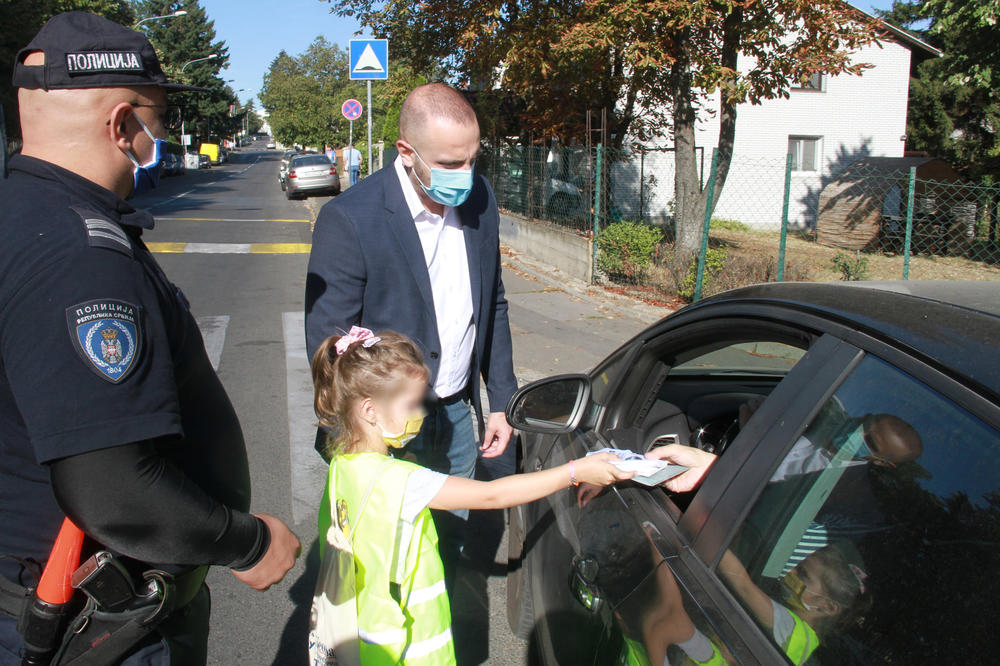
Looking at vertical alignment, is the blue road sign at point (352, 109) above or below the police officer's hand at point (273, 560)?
above

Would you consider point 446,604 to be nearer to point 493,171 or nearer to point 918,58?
point 493,171

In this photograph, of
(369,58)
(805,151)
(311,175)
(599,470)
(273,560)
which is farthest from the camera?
(311,175)

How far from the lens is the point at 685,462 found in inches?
77.1

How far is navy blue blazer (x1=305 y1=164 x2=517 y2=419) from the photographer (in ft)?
7.73

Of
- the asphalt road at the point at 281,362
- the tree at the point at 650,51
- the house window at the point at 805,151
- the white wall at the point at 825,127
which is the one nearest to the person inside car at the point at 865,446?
the asphalt road at the point at 281,362

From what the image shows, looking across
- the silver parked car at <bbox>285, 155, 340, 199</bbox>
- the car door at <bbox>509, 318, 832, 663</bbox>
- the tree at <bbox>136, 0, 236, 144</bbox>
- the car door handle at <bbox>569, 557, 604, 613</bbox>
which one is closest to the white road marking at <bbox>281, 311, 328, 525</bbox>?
the car door at <bbox>509, 318, 832, 663</bbox>

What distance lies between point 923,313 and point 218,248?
1457 cm

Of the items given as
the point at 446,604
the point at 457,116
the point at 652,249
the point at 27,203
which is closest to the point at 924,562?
the point at 446,604

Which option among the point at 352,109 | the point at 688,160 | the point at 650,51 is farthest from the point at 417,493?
the point at 352,109

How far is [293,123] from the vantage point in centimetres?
5000

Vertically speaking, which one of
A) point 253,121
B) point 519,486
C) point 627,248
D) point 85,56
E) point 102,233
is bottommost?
point 519,486

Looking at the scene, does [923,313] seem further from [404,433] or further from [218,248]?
[218,248]

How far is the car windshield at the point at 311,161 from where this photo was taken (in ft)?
87.8

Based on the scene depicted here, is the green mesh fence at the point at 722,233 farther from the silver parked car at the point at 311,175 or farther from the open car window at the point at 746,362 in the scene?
the silver parked car at the point at 311,175
